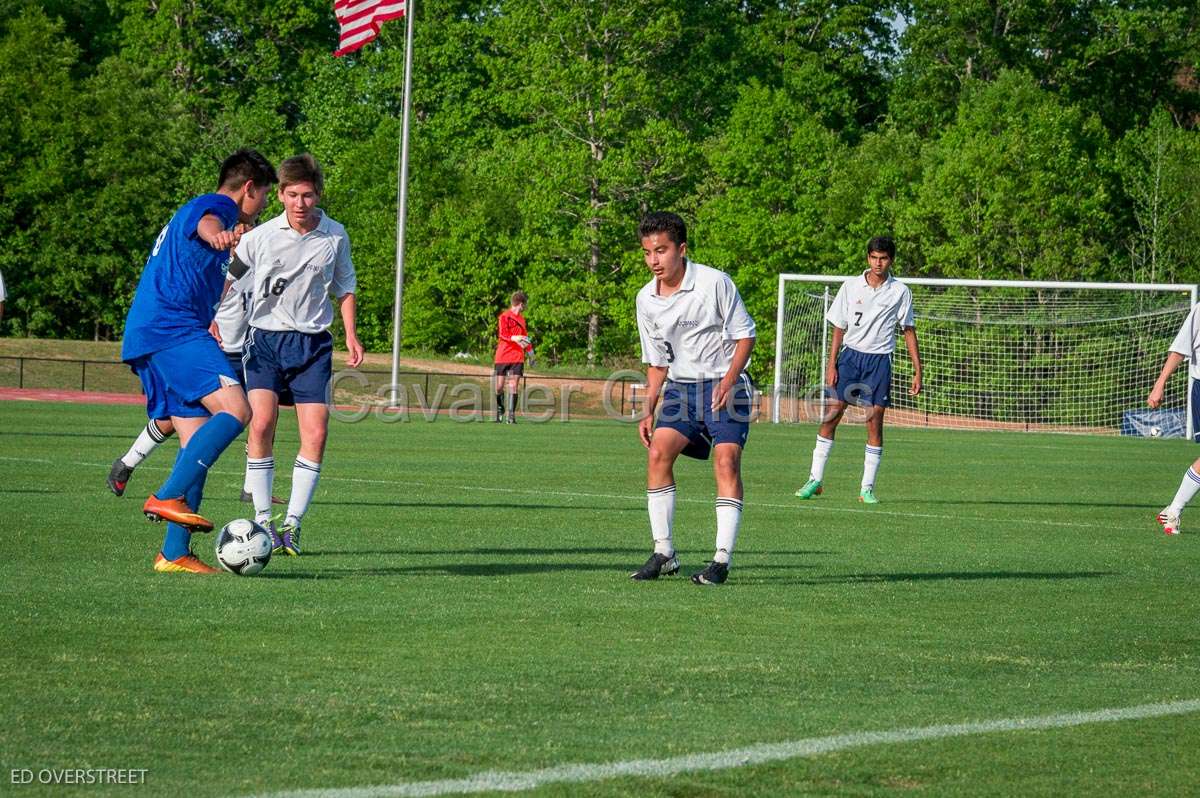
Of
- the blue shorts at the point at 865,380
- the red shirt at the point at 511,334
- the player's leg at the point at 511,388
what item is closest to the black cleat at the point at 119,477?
the blue shorts at the point at 865,380

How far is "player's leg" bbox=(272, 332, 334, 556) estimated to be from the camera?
31.8 ft

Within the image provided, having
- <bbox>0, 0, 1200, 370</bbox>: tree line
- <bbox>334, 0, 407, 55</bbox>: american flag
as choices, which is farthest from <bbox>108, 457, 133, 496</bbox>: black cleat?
<bbox>0, 0, 1200, 370</bbox>: tree line

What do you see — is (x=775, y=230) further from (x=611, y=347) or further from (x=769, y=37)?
(x=769, y=37)

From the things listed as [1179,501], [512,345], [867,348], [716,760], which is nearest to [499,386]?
[512,345]

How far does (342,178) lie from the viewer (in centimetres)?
5800

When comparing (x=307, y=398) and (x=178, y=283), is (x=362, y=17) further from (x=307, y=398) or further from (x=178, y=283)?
(x=178, y=283)

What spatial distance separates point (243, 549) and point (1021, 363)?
3508cm

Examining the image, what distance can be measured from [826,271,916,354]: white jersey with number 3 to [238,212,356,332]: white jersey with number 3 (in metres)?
6.40

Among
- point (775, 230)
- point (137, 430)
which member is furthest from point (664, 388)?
point (775, 230)

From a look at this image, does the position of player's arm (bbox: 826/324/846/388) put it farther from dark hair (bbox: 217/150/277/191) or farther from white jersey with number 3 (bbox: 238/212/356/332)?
dark hair (bbox: 217/150/277/191)

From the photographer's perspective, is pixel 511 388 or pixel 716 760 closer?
pixel 716 760

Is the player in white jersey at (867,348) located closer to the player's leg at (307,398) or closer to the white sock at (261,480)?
the player's leg at (307,398)

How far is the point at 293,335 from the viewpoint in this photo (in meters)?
9.80

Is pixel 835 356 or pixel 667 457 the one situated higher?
pixel 835 356
